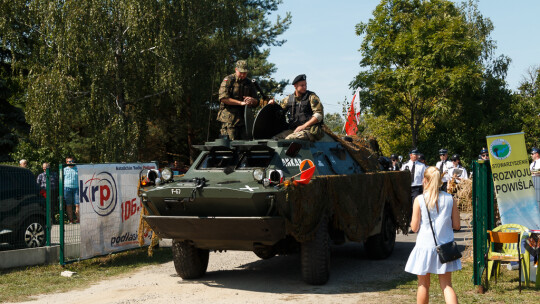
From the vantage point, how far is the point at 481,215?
320 inches

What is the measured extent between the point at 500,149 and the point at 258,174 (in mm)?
3284

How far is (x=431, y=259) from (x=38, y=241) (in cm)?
788

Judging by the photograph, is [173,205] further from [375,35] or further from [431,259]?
[375,35]

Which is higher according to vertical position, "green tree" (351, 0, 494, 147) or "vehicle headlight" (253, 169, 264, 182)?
"green tree" (351, 0, 494, 147)

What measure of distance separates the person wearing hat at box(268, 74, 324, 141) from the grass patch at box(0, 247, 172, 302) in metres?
3.44

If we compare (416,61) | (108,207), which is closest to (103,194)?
(108,207)

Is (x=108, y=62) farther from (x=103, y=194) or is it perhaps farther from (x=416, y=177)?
(x=416, y=177)

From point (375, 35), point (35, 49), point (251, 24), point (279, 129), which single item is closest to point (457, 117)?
point (375, 35)

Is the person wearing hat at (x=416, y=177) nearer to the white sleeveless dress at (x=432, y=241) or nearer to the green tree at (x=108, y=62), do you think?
the white sleeveless dress at (x=432, y=241)

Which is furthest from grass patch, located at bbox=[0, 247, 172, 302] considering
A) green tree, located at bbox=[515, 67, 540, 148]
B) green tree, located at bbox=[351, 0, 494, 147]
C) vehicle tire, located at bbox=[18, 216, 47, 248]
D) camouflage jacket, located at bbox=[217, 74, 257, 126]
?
green tree, located at bbox=[515, 67, 540, 148]

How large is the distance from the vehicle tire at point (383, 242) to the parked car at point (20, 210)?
595 centimetres

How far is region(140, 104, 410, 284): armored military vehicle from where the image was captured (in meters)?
8.09

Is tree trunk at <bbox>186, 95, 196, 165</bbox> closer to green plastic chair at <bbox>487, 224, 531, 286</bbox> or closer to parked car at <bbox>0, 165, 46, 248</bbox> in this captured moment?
parked car at <bbox>0, 165, 46, 248</bbox>

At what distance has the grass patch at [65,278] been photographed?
8805 mm
